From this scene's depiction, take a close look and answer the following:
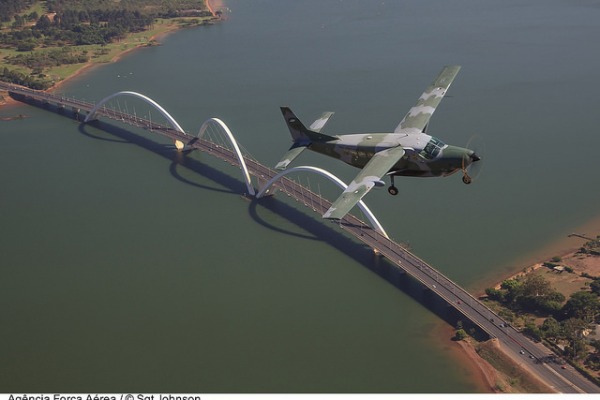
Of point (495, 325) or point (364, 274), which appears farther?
point (364, 274)

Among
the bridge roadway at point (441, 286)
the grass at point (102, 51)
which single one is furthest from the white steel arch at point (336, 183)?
the grass at point (102, 51)

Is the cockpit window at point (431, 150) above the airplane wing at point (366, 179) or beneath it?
above

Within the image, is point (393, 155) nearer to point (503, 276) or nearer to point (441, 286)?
point (441, 286)

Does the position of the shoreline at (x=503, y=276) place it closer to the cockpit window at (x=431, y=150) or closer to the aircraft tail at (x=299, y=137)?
the cockpit window at (x=431, y=150)

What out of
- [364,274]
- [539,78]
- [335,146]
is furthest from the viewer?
[539,78]

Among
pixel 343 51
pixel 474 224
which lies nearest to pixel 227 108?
pixel 343 51

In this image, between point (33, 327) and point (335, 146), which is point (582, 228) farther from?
point (33, 327)
